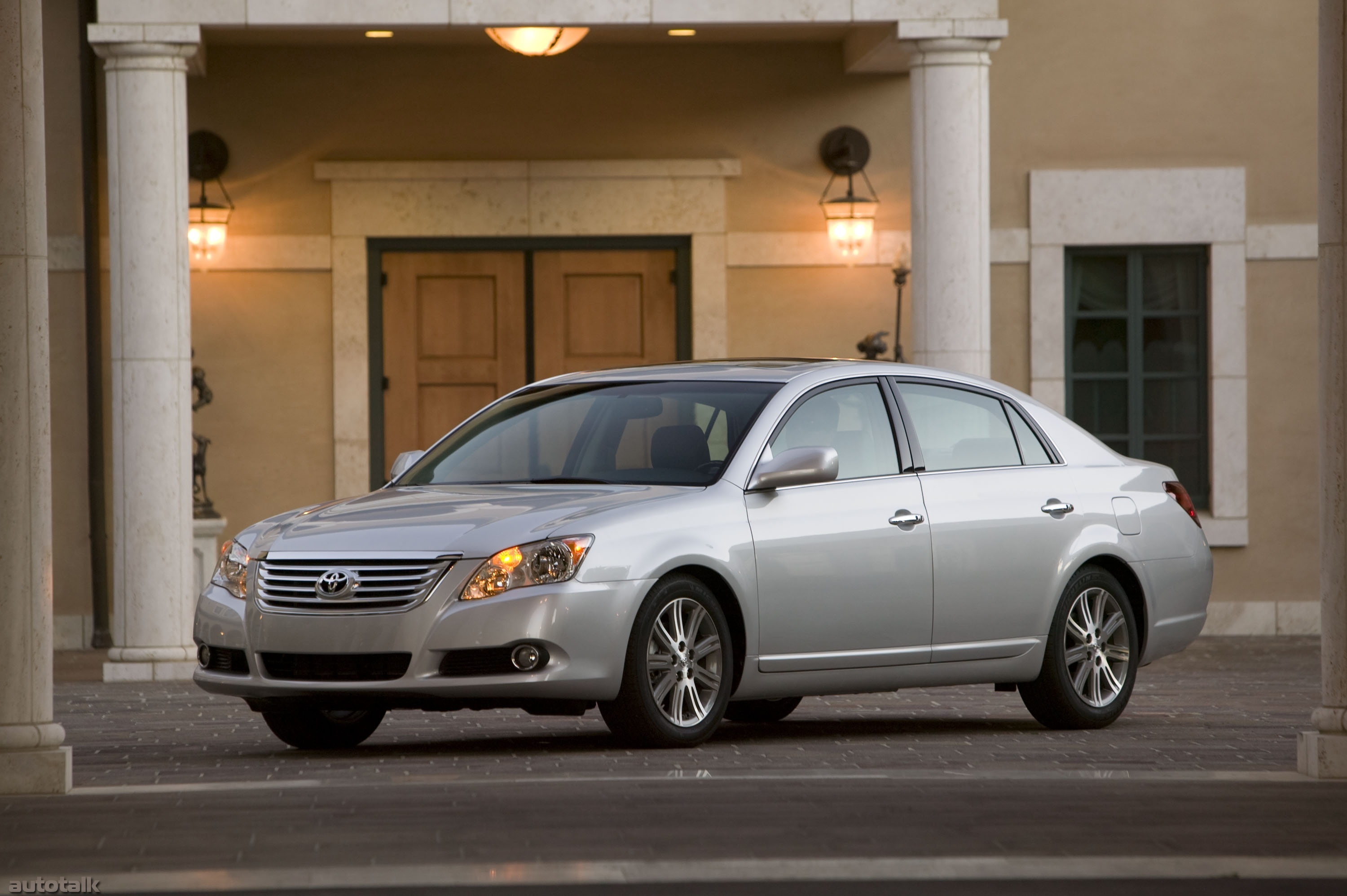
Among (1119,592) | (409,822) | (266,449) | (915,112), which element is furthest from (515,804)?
(266,449)

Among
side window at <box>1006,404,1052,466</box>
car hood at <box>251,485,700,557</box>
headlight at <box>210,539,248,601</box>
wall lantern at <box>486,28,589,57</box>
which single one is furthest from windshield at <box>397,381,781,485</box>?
wall lantern at <box>486,28,589,57</box>

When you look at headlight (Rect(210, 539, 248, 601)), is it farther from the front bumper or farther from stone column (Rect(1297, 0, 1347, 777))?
stone column (Rect(1297, 0, 1347, 777))

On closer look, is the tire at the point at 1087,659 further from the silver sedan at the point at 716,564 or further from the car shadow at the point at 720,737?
the car shadow at the point at 720,737

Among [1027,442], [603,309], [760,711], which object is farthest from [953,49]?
[760,711]

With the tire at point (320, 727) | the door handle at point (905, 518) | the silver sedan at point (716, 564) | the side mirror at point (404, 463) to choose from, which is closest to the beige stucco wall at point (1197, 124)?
the silver sedan at point (716, 564)

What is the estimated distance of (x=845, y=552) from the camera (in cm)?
912

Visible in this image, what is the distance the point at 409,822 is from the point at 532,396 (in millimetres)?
3689

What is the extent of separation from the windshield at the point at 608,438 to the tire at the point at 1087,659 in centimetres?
181

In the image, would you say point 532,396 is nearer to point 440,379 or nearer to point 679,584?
point 679,584

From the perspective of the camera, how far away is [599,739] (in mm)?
9281

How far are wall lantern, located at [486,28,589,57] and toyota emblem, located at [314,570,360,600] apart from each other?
750 cm

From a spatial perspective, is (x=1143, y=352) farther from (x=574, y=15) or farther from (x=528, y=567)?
(x=528, y=567)

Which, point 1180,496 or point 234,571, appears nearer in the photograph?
point 234,571

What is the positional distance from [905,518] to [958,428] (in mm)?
822
